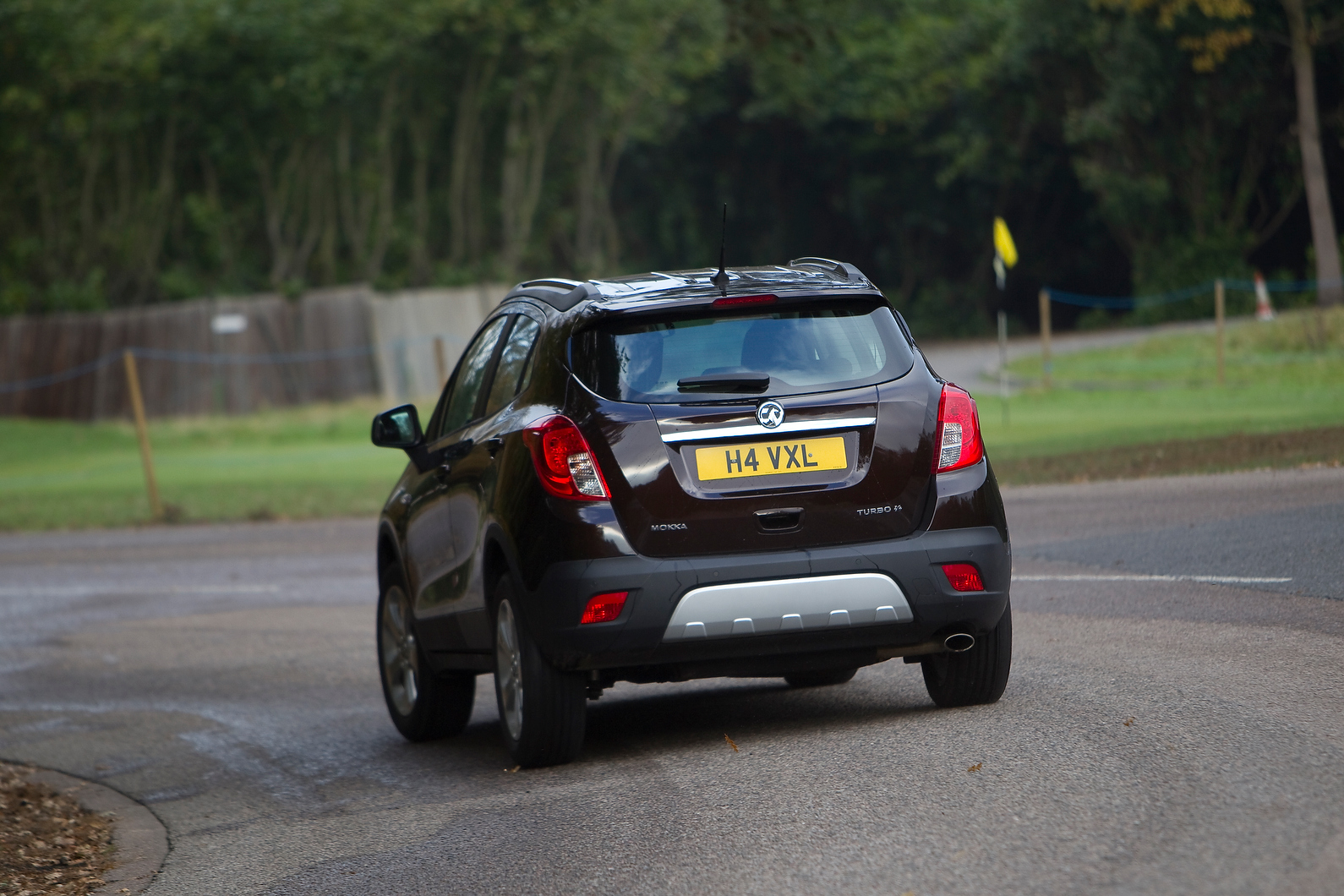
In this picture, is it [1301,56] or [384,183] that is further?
[384,183]

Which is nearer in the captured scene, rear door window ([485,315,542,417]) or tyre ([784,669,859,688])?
rear door window ([485,315,542,417])

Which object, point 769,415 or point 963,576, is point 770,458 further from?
point 963,576

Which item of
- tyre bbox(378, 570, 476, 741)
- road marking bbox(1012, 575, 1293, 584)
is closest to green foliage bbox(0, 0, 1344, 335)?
road marking bbox(1012, 575, 1293, 584)

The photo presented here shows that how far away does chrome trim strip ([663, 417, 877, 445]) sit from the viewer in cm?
620

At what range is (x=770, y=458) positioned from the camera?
625cm

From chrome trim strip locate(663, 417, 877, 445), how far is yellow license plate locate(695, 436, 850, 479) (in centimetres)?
4

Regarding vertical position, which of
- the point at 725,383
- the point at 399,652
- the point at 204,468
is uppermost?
the point at 725,383

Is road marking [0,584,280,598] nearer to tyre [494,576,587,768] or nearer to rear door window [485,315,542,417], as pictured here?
rear door window [485,315,542,417]

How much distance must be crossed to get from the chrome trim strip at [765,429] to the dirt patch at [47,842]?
2.50 metres

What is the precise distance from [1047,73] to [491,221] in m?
16.3

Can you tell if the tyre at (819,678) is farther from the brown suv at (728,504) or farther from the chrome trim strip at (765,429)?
the chrome trim strip at (765,429)

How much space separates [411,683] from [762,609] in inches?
109

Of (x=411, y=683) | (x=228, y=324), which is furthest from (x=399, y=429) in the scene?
(x=228, y=324)

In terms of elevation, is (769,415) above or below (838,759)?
above
